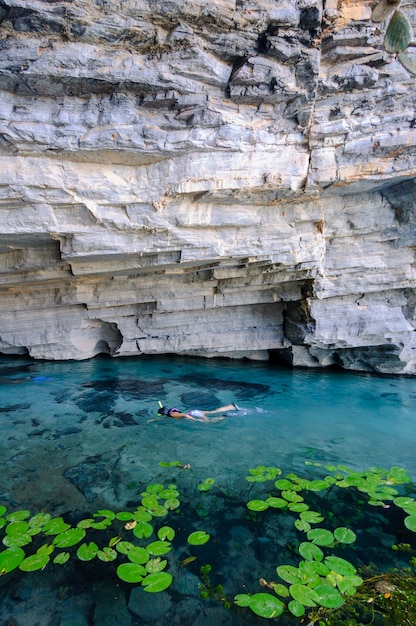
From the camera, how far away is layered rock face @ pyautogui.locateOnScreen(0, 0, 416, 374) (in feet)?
19.0

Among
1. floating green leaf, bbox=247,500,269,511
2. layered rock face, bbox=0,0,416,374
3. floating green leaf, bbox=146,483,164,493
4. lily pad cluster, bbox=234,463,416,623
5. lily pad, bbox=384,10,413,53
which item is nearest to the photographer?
lily pad cluster, bbox=234,463,416,623

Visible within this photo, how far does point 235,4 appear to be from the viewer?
5.89m

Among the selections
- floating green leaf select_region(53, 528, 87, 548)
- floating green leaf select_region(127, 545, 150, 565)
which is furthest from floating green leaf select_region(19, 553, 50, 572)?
floating green leaf select_region(127, 545, 150, 565)

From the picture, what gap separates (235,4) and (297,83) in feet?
5.25

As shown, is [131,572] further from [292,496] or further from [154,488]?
[292,496]

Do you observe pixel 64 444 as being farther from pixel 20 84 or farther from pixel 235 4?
pixel 235 4

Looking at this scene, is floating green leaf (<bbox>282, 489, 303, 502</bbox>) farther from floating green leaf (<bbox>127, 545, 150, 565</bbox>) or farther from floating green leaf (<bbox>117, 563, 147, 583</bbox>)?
floating green leaf (<bbox>117, 563, 147, 583</bbox>)

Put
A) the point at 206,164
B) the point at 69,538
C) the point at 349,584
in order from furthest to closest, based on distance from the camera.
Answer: the point at 206,164
the point at 69,538
the point at 349,584

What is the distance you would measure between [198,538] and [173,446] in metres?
2.23

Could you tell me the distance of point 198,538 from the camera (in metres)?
3.16

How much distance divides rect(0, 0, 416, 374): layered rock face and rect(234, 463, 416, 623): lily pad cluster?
201 inches

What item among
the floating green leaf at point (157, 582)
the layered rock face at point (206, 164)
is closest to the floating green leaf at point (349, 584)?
the floating green leaf at point (157, 582)

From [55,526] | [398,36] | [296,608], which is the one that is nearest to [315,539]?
[296,608]

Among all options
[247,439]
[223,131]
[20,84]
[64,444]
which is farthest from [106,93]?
[247,439]
